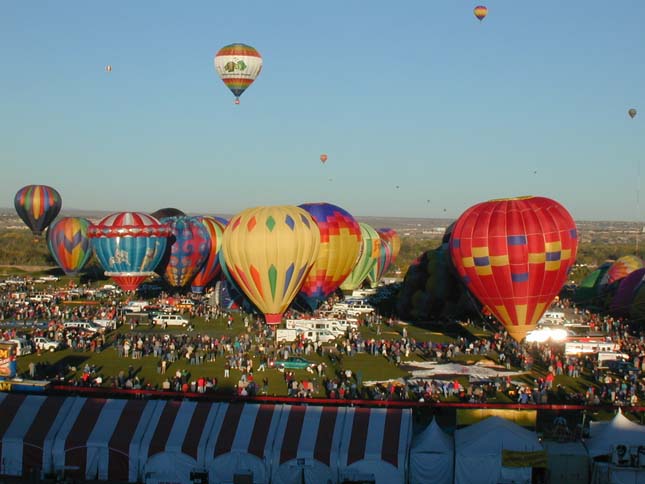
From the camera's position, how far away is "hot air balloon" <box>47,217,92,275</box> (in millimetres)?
50562

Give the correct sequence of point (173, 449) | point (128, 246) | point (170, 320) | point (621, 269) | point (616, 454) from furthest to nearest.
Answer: point (128, 246) → point (621, 269) → point (170, 320) → point (173, 449) → point (616, 454)

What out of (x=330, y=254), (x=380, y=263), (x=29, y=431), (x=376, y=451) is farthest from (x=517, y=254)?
(x=380, y=263)

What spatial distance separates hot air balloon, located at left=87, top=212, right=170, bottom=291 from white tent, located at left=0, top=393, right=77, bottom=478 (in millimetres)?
23977

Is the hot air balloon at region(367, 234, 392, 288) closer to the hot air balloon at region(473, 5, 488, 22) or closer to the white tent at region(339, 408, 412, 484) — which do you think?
the hot air balloon at region(473, 5, 488, 22)

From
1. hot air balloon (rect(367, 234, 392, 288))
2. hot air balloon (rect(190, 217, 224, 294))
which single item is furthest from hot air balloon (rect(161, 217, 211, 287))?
hot air balloon (rect(367, 234, 392, 288))

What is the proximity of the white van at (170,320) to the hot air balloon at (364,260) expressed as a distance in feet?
47.7

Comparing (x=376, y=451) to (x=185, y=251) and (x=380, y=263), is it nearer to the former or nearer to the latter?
(x=185, y=251)

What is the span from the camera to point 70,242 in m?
50.6

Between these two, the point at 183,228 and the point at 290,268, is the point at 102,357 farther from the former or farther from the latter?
the point at 183,228

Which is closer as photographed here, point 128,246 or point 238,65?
point 128,246

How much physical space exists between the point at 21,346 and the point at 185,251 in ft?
51.4

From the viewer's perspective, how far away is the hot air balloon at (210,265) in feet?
148

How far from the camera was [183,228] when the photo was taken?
44.2 meters

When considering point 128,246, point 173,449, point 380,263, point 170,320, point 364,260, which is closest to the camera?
point 173,449
